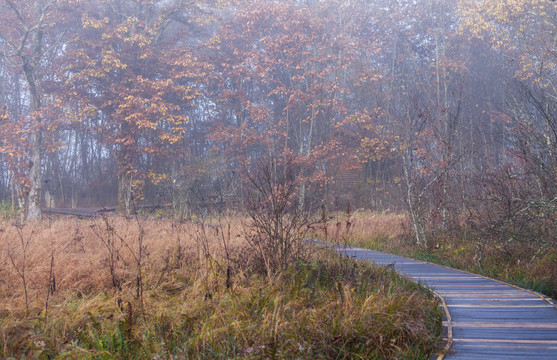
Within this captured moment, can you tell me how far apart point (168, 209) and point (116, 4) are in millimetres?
12932

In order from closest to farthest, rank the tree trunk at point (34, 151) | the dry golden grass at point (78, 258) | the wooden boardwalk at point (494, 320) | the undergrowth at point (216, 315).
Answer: the wooden boardwalk at point (494, 320), the undergrowth at point (216, 315), the dry golden grass at point (78, 258), the tree trunk at point (34, 151)

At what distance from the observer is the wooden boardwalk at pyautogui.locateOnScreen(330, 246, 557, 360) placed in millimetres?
3729

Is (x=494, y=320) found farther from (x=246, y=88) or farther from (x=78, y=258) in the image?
(x=246, y=88)

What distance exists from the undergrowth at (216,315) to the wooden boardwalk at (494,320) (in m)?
0.24

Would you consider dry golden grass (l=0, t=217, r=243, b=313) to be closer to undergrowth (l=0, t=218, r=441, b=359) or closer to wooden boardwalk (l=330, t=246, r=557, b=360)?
undergrowth (l=0, t=218, r=441, b=359)

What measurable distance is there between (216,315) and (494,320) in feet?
8.78

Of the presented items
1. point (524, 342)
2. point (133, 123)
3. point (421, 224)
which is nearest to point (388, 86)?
point (133, 123)

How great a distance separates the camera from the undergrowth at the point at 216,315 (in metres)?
3.98

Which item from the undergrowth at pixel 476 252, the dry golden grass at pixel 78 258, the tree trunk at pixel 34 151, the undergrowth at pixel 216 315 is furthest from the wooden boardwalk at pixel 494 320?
the tree trunk at pixel 34 151

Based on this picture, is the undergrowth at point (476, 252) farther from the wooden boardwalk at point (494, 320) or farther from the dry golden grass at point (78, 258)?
the dry golden grass at point (78, 258)

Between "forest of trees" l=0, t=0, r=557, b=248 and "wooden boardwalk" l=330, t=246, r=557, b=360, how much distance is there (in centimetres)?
1105

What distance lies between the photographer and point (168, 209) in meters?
17.5

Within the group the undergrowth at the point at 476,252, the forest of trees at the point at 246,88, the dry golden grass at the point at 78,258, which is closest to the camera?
the dry golden grass at the point at 78,258

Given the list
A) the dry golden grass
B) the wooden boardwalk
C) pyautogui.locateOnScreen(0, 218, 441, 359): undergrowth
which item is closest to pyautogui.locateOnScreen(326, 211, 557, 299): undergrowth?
the wooden boardwalk
